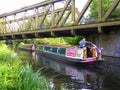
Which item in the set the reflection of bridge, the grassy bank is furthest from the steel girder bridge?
the grassy bank

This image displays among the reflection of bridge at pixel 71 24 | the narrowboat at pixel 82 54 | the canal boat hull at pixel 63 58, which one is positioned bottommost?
the canal boat hull at pixel 63 58

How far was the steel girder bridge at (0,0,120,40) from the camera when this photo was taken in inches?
907

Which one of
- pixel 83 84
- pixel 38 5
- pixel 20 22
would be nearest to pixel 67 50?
pixel 38 5

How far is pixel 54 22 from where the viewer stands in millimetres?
32875

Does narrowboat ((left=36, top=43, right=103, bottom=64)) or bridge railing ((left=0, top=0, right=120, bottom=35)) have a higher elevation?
bridge railing ((left=0, top=0, right=120, bottom=35))

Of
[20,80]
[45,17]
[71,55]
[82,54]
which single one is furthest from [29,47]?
[20,80]

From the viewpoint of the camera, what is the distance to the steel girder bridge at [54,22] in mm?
23038

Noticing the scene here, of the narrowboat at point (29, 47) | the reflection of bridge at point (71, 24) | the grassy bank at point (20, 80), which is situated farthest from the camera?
the narrowboat at point (29, 47)

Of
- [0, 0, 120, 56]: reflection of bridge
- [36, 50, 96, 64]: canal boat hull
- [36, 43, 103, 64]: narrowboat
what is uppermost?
[0, 0, 120, 56]: reflection of bridge

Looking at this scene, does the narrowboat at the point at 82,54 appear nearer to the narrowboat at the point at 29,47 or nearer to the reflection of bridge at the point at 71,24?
the reflection of bridge at the point at 71,24

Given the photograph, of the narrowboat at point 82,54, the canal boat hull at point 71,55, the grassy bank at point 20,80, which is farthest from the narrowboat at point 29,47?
the grassy bank at point 20,80

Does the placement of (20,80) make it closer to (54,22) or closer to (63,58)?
(63,58)

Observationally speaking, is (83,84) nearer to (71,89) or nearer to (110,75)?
(71,89)

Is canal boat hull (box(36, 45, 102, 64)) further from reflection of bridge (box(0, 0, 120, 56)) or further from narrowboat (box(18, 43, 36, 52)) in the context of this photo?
narrowboat (box(18, 43, 36, 52))
